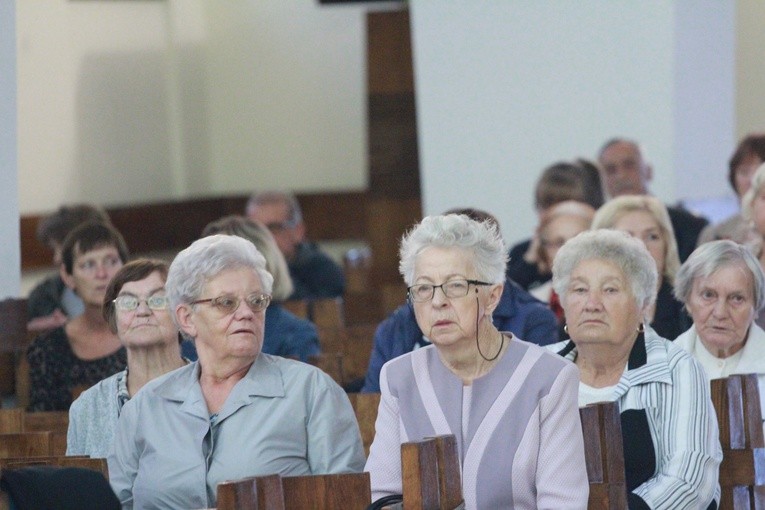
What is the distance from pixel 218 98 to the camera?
1198 cm

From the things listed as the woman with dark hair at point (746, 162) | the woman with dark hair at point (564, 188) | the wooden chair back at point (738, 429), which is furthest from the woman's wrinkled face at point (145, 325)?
the woman with dark hair at point (746, 162)

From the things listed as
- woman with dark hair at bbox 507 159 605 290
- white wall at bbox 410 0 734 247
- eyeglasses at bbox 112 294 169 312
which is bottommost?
eyeglasses at bbox 112 294 169 312

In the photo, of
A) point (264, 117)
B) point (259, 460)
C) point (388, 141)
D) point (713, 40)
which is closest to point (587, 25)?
point (713, 40)

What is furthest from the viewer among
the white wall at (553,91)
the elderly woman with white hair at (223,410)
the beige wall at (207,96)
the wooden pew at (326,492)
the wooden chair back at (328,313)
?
the beige wall at (207,96)

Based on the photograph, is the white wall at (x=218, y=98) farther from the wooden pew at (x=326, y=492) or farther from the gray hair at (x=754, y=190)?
the wooden pew at (x=326, y=492)

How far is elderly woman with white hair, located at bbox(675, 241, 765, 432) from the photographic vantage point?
451 cm

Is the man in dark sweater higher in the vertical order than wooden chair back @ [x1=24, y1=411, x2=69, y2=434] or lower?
higher

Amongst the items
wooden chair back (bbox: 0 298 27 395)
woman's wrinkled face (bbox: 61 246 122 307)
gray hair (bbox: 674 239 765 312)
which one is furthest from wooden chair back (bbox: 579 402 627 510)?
wooden chair back (bbox: 0 298 27 395)

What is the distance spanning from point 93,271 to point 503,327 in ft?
5.57

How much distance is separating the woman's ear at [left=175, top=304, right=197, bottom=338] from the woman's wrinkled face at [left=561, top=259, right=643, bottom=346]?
1.01 m

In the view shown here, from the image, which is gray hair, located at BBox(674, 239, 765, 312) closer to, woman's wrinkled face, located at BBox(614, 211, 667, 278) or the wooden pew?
woman's wrinkled face, located at BBox(614, 211, 667, 278)

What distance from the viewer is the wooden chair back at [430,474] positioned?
282cm

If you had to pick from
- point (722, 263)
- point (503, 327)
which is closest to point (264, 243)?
point (503, 327)

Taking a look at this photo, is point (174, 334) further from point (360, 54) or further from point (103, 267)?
point (360, 54)
